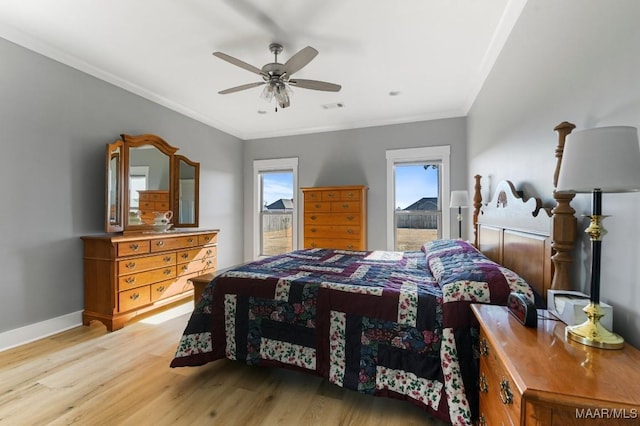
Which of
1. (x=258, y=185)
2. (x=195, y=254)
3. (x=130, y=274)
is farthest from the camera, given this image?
(x=258, y=185)

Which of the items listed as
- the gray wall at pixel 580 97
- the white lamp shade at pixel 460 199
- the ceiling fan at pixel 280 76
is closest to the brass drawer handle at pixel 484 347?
→ the gray wall at pixel 580 97

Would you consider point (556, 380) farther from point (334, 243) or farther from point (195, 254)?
point (195, 254)

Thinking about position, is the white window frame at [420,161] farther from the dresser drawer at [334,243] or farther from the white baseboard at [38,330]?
the white baseboard at [38,330]

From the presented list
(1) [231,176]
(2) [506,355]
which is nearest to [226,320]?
(2) [506,355]

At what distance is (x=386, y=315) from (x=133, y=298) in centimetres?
273

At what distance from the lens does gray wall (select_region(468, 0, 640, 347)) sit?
3.38ft

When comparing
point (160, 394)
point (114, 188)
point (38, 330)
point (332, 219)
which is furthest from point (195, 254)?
point (160, 394)

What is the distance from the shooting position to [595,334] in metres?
0.94

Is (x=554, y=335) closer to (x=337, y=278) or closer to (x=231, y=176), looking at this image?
(x=337, y=278)

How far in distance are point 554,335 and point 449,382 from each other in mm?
637

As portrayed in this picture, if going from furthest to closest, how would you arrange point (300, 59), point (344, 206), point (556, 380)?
point (344, 206) < point (300, 59) < point (556, 380)

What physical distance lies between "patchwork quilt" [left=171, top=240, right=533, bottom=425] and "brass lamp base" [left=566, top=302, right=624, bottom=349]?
18.6 inches

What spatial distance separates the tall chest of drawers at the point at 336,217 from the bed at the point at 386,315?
6.74 ft

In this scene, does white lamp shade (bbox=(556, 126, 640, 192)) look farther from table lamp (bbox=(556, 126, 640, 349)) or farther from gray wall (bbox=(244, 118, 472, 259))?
gray wall (bbox=(244, 118, 472, 259))
